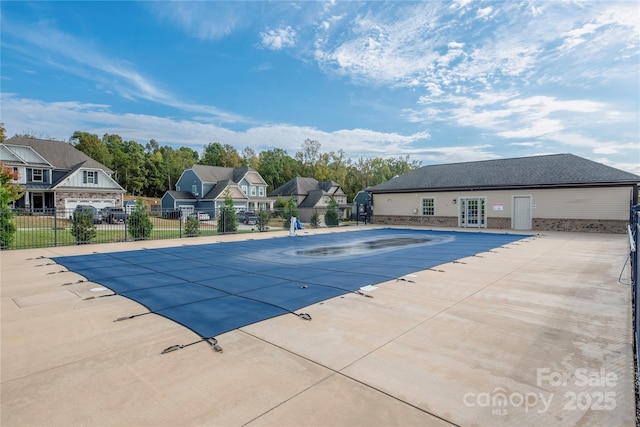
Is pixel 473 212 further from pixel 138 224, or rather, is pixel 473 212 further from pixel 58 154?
pixel 58 154

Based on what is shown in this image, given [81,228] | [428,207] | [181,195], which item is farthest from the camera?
[181,195]

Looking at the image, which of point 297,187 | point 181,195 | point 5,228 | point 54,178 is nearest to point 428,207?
point 5,228

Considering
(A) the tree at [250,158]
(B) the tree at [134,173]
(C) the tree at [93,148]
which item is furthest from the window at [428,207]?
(C) the tree at [93,148]

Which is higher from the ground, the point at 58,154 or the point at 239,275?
the point at 58,154

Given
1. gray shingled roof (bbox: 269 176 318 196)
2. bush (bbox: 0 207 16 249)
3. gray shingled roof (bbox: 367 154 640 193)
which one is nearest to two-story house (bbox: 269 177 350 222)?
gray shingled roof (bbox: 269 176 318 196)

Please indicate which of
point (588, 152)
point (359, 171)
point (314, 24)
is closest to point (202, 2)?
point (314, 24)

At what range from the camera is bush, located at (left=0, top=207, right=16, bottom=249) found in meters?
10.2

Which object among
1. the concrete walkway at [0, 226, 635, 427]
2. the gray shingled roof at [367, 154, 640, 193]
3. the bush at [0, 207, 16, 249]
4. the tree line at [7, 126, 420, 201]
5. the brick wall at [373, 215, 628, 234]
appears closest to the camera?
the concrete walkway at [0, 226, 635, 427]

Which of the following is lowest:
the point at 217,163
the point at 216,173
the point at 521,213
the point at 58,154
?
the point at 521,213

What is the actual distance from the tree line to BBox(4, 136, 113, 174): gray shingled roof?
61.3 ft

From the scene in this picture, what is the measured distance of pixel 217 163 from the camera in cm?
5641

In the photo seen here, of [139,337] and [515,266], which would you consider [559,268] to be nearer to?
[515,266]

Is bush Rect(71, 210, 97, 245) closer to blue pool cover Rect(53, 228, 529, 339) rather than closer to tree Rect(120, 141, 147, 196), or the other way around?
blue pool cover Rect(53, 228, 529, 339)

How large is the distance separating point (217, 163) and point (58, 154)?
2784cm
